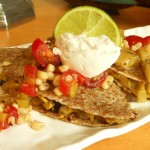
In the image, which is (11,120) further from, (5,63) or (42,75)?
(5,63)

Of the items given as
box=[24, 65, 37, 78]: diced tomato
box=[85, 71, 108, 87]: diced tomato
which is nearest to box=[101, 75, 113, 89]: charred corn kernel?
box=[85, 71, 108, 87]: diced tomato

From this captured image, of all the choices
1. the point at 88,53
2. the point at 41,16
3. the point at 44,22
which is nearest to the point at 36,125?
the point at 88,53

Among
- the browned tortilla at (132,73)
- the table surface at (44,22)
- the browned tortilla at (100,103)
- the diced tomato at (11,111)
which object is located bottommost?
the table surface at (44,22)

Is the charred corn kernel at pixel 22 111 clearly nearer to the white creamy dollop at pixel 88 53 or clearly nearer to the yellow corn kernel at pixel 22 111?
the yellow corn kernel at pixel 22 111

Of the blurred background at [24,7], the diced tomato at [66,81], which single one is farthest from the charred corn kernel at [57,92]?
the blurred background at [24,7]

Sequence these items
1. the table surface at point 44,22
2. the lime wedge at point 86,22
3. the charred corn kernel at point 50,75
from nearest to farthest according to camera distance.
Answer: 1. the charred corn kernel at point 50,75
2. the lime wedge at point 86,22
3. the table surface at point 44,22

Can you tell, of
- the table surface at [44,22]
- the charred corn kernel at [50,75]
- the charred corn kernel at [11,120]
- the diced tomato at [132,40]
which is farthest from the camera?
the table surface at [44,22]

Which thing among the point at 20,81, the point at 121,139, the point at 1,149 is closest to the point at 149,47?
the point at 121,139

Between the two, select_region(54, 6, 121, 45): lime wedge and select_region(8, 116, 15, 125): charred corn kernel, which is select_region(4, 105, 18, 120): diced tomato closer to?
select_region(8, 116, 15, 125): charred corn kernel
